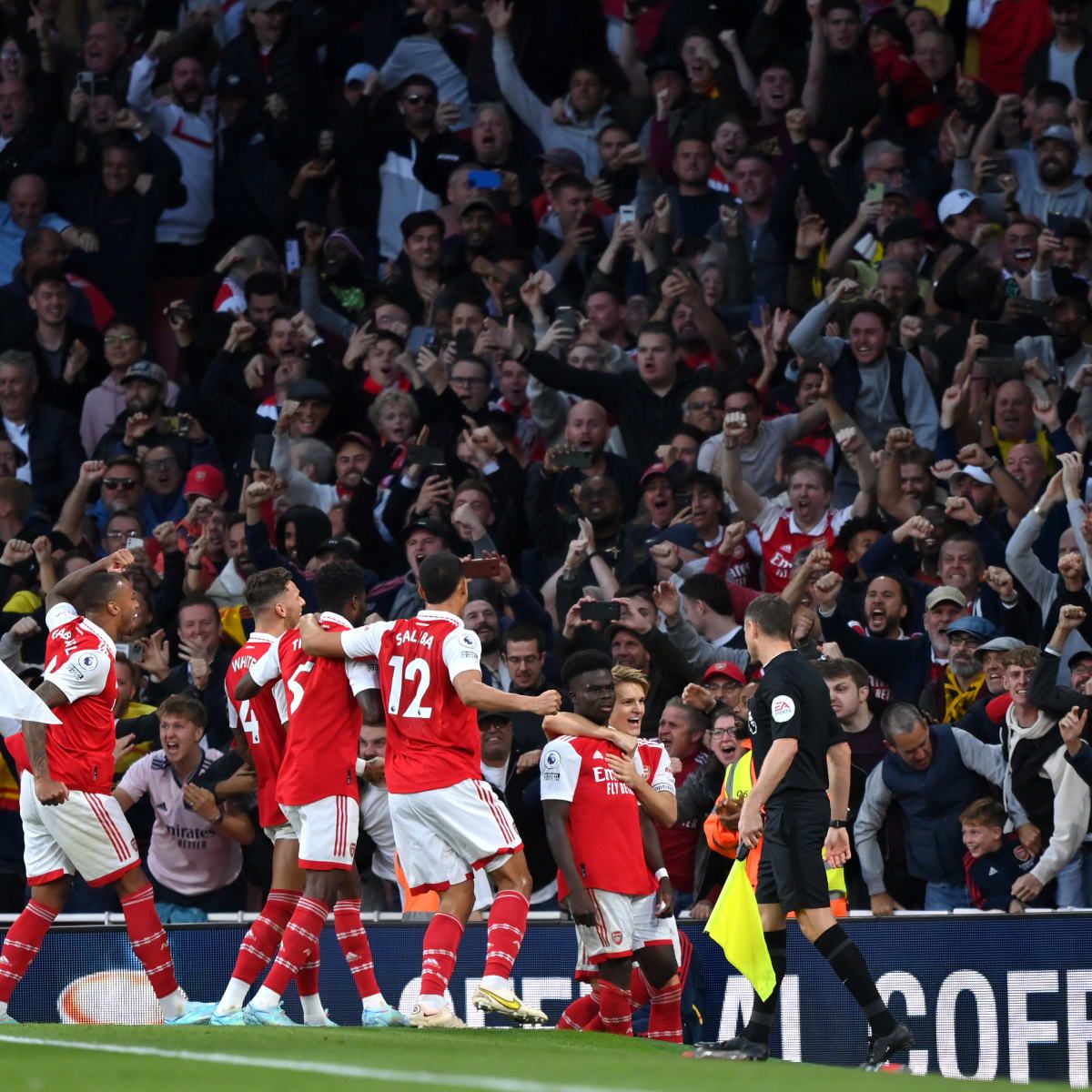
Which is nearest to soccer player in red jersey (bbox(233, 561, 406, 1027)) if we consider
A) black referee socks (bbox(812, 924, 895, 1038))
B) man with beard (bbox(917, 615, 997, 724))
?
black referee socks (bbox(812, 924, 895, 1038))

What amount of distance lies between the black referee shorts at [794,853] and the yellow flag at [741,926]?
29 centimetres

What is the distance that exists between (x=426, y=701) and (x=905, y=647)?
3879 millimetres

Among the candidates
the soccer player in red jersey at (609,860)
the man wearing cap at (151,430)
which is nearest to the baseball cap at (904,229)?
the man wearing cap at (151,430)

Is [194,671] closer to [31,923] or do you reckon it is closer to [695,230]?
[31,923]

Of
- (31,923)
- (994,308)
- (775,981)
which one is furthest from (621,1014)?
(994,308)

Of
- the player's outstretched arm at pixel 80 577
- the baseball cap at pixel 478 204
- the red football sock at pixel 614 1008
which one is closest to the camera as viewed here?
the red football sock at pixel 614 1008

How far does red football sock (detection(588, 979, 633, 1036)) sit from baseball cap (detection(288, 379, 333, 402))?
6.57 m

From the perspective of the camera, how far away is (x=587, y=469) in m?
14.2

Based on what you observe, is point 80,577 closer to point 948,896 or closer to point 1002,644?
point 948,896

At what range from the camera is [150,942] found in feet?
33.3

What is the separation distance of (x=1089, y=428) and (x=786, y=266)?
3.33m

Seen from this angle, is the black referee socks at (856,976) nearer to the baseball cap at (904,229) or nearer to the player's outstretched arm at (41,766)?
the player's outstretched arm at (41,766)

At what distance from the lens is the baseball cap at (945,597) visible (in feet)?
40.1

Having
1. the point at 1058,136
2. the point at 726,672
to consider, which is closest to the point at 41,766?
the point at 726,672
